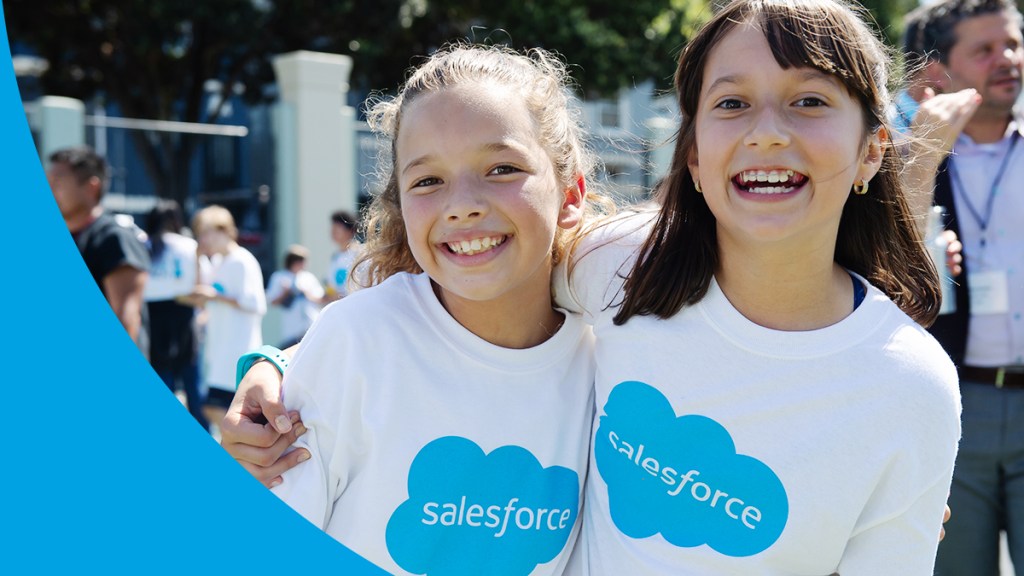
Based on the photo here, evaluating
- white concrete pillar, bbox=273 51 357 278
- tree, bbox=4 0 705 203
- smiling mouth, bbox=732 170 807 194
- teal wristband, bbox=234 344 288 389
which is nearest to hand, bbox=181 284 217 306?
white concrete pillar, bbox=273 51 357 278

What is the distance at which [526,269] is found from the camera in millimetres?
1628

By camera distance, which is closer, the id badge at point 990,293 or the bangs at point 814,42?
the bangs at point 814,42

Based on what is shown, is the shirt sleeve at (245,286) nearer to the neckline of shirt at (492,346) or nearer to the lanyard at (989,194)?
the lanyard at (989,194)

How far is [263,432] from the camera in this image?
1.55 m

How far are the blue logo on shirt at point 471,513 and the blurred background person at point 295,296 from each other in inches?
216

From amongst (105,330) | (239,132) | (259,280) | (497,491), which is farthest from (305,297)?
(105,330)

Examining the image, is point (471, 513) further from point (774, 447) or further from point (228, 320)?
point (228, 320)

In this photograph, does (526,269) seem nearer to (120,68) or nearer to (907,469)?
(907,469)

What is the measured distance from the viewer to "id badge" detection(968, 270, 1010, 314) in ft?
8.30

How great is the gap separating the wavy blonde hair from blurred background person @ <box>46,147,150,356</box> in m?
2.47

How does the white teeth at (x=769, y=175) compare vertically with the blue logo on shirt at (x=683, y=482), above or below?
above

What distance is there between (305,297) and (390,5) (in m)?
8.00

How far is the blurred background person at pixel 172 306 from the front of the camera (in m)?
6.60

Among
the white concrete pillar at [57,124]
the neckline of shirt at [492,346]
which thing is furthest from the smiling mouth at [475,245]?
the white concrete pillar at [57,124]
